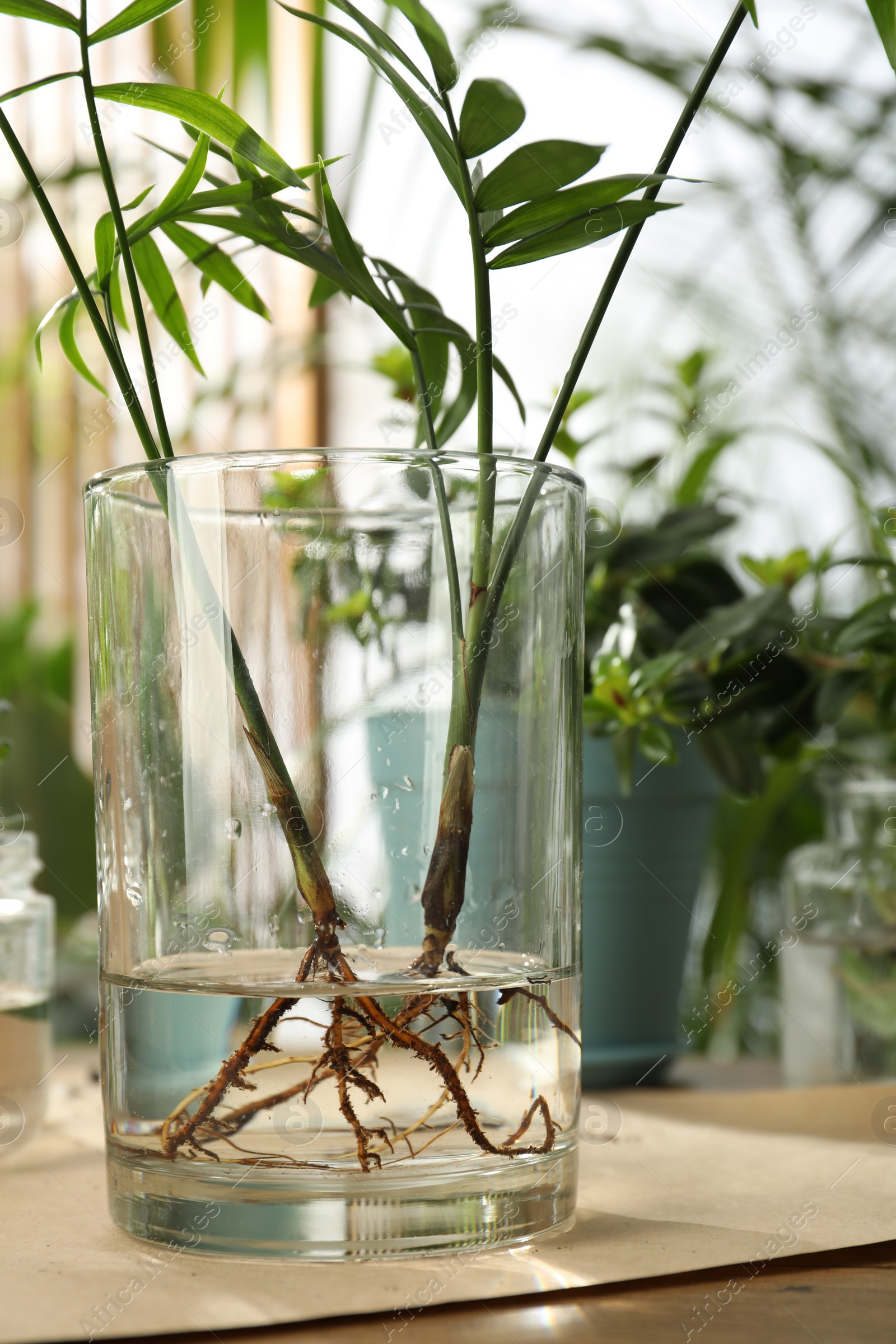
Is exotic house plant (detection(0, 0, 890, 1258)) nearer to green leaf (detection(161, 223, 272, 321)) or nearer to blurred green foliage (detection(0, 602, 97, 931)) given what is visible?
green leaf (detection(161, 223, 272, 321))

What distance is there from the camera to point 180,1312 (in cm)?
32

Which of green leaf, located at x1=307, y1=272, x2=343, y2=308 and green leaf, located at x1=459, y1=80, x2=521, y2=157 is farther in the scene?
green leaf, located at x1=307, y1=272, x2=343, y2=308

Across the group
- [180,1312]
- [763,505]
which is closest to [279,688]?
[180,1312]

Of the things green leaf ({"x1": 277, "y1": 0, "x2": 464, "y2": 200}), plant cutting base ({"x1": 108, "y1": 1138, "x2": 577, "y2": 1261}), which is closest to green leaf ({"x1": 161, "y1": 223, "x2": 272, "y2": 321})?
green leaf ({"x1": 277, "y1": 0, "x2": 464, "y2": 200})

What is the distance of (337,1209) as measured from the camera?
0.35 metres

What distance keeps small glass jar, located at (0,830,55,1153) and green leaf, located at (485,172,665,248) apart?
38 cm

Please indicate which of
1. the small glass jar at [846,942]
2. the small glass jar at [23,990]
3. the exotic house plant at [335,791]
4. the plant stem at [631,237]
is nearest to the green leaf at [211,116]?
the exotic house plant at [335,791]

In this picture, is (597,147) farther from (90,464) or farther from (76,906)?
(90,464)

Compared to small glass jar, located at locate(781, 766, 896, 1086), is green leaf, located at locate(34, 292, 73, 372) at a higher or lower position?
higher

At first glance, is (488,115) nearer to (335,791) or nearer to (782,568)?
(335,791)

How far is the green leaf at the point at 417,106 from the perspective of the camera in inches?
14.5

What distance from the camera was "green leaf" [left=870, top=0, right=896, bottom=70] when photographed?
0.38 meters

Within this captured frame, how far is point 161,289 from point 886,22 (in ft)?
0.95

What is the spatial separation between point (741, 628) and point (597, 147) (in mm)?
289
